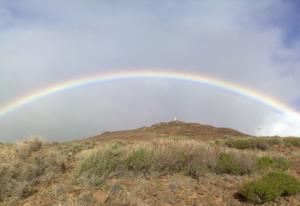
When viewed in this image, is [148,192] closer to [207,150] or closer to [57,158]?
[207,150]

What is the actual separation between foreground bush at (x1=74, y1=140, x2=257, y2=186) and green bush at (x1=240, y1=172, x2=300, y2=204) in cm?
256

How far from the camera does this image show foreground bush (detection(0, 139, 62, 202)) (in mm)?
12916

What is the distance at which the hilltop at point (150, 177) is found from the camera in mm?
10977

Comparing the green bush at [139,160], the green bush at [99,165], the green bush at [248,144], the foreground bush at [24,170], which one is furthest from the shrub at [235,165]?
the green bush at [248,144]

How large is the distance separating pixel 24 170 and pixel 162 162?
14.0 ft

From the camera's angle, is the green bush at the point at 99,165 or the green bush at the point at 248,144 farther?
the green bush at the point at 248,144

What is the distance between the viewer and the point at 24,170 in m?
14.0

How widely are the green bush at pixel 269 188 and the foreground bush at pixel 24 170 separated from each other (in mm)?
6047

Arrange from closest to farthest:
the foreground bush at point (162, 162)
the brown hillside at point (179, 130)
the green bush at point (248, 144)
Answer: the foreground bush at point (162, 162) < the green bush at point (248, 144) < the brown hillside at point (179, 130)

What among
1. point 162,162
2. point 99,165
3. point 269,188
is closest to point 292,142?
point 162,162

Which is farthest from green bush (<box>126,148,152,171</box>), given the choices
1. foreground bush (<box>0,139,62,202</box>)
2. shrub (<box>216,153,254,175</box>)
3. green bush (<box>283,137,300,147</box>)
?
green bush (<box>283,137,300,147</box>)

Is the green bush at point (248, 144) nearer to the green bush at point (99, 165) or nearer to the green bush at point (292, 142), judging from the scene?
the green bush at point (292, 142)

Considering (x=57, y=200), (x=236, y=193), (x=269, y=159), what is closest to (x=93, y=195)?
(x=57, y=200)

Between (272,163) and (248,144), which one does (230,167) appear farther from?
(248,144)
